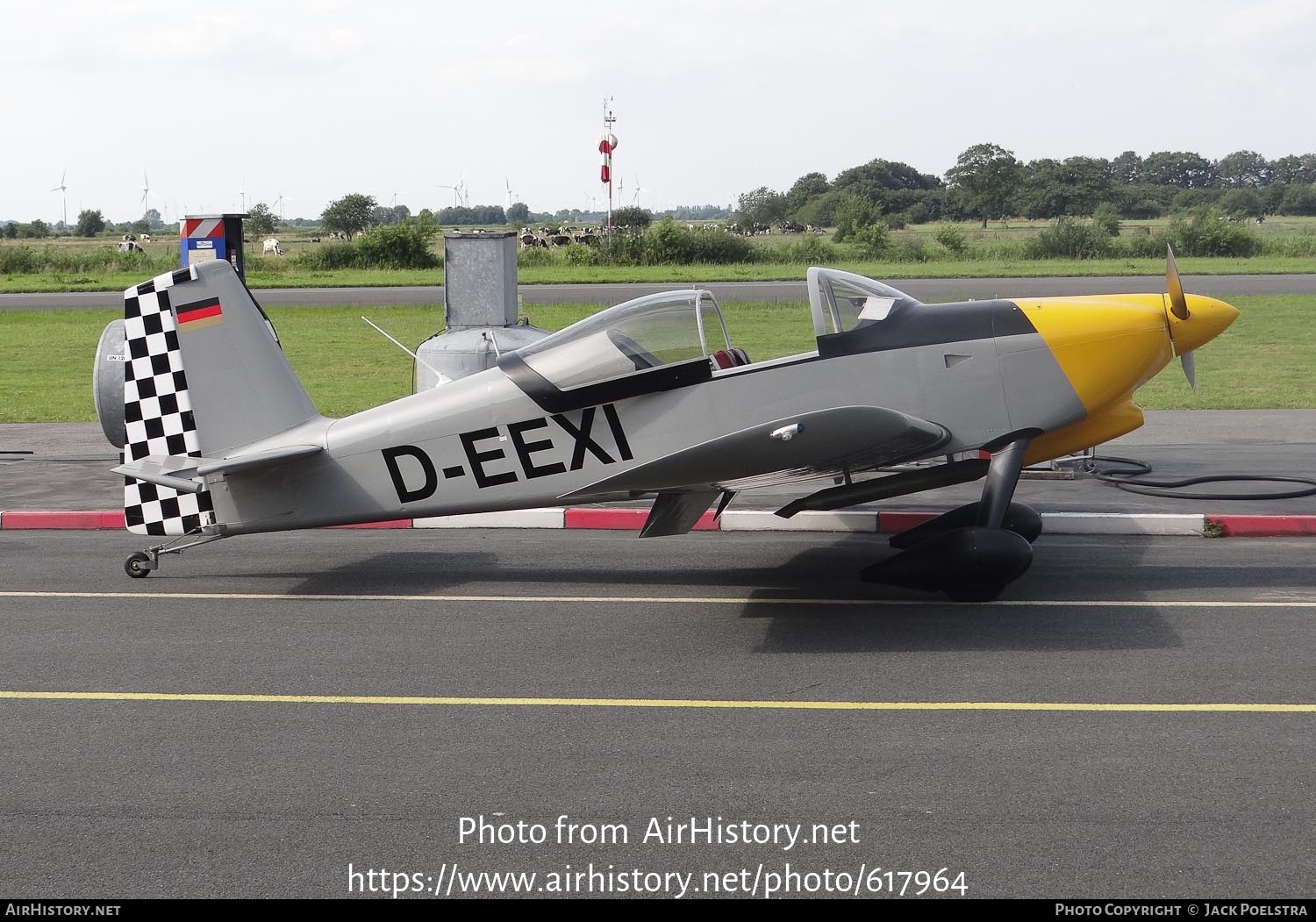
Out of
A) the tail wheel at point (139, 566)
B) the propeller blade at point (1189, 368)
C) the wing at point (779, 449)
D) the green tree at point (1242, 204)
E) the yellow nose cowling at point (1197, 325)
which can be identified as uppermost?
the green tree at point (1242, 204)

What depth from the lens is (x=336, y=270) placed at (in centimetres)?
4700

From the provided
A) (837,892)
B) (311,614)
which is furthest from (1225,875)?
(311,614)

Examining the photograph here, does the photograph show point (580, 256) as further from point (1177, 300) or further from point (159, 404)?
point (1177, 300)

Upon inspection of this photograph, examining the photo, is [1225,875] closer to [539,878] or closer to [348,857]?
[539,878]

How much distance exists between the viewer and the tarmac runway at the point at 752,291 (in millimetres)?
31438

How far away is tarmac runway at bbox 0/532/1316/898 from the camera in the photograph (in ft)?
13.9

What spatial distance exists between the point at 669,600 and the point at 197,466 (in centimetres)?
305

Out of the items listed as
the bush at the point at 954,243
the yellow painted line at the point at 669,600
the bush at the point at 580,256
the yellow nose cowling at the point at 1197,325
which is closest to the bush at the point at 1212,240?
the bush at the point at 954,243

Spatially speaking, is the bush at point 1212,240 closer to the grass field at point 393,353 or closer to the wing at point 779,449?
the grass field at point 393,353

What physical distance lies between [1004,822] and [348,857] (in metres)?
2.28

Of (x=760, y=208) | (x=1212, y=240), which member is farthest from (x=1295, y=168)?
(x=1212, y=240)

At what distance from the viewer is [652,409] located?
7.54 meters

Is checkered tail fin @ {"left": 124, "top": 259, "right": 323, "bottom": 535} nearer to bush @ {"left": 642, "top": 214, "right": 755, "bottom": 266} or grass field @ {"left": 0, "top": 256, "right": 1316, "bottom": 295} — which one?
grass field @ {"left": 0, "top": 256, "right": 1316, "bottom": 295}

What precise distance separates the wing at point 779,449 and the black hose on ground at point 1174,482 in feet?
12.9
